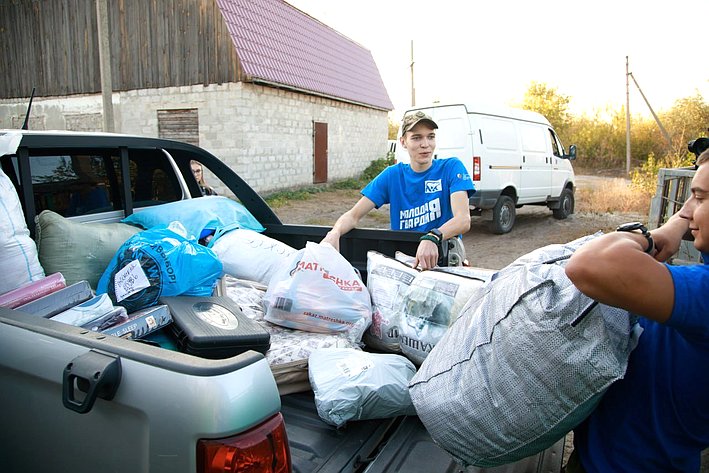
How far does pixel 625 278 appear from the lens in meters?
0.95

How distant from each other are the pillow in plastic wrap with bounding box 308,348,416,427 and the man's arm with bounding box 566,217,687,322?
2.70ft

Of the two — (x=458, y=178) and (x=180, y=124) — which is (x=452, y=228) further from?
(x=180, y=124)

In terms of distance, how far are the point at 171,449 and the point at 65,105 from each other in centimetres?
1834

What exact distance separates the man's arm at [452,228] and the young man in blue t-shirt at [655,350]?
1192mm

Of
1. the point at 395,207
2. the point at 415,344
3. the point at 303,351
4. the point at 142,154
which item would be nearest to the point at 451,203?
the point at 395,207

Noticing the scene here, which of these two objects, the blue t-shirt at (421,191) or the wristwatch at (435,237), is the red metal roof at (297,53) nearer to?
the blue t-shirt at (421,191)

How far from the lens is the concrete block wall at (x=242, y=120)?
1372 centimetres

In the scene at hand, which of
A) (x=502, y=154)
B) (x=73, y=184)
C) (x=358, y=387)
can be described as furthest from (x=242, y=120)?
(x=358, y=387)

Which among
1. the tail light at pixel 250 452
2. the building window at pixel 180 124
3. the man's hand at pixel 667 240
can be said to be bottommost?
the tail light at pixel 250 452

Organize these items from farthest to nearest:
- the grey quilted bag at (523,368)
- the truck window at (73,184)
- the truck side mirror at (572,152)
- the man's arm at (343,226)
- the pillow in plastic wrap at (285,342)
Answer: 1. the truck side mirror at (572,152)
2. the man's arm at (343,226)
3. the truck window at (73,184)
4. the pillow in plastic wrap at (285,342)
5. the grey quilted bag at (523,368)

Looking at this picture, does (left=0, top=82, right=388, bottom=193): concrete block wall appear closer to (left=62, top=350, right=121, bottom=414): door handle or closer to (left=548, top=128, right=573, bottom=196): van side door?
(left=548, top=128, right=573, bottom=196): van side door

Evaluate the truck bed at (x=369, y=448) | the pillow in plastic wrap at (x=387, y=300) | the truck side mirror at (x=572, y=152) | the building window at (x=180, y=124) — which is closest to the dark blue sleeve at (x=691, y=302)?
the truck bed at (x=369, y=448)

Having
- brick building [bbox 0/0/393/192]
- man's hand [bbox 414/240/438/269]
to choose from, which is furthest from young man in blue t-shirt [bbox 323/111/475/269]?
brick building [bbox 0/0/393/192]

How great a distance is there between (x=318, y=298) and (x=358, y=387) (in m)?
0.67
